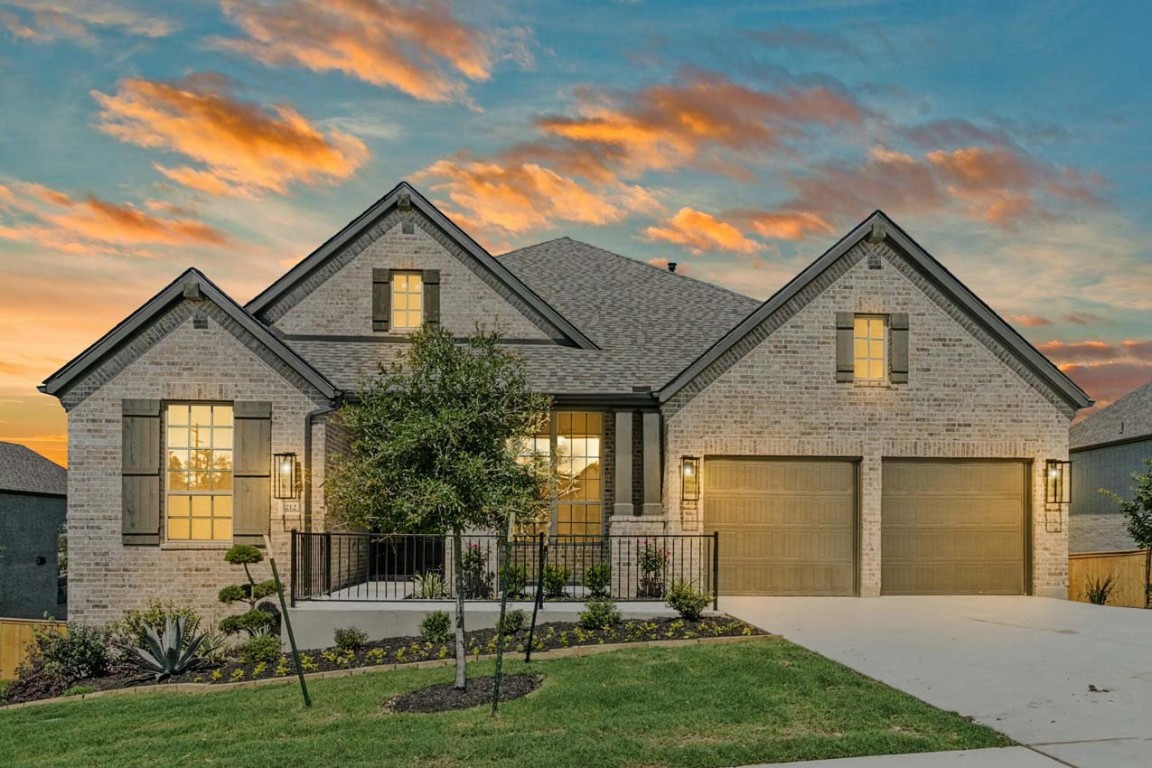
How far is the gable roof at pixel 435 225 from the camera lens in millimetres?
18391

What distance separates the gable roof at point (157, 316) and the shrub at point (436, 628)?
4433 millimetres

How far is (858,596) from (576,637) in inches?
244

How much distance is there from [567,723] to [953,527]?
35.0ft

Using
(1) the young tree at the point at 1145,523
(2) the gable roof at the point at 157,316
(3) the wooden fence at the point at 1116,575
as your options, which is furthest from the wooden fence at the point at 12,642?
(1) the young tree at the point at 1145,523

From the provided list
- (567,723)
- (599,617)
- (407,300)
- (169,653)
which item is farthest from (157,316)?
(567,723)

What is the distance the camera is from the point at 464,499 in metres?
10.4

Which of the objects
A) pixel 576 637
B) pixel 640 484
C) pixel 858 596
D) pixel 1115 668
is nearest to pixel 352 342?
pixel 640 484

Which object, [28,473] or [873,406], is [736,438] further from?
[28,473]

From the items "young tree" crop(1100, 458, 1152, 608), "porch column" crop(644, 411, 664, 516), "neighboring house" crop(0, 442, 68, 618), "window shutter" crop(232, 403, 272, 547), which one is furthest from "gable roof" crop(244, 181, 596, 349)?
"neighboring house" crop(0, 442, 68, 618)

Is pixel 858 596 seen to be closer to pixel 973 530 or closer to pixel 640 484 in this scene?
pixel 973 530

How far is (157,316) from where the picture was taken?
15.7 metres

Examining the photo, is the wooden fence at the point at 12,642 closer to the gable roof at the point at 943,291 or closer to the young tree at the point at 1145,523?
the gable roof at the point at 943,291

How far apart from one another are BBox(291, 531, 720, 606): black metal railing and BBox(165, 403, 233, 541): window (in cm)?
164

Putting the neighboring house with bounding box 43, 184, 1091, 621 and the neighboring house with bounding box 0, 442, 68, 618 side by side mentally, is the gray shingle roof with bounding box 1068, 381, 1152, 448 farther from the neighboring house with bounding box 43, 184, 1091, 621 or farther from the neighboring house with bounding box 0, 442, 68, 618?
the neighboring house with bounding box 0, 442, 68, 618
